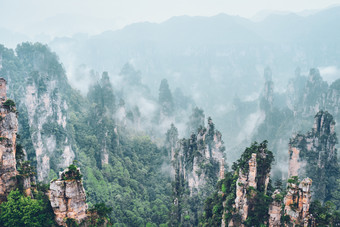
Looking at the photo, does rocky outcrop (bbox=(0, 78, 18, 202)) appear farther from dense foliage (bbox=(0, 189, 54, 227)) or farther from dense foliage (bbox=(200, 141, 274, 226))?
dense foliage (bbox=(200, 141, 274, 226))

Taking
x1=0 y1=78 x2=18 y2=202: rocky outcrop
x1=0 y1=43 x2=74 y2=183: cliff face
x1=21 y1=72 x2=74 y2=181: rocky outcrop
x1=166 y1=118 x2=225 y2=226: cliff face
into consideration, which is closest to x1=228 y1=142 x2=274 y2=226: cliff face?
x1=166 y1=118 x2=225 y2=226: cliff face

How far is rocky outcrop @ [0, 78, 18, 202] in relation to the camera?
23578 mm

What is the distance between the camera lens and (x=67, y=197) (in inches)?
901

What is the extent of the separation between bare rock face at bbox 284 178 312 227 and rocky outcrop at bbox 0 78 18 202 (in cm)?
2404

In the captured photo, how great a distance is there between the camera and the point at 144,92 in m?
137

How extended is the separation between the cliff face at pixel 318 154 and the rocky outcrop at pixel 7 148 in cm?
4416

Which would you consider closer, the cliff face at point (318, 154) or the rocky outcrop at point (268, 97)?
the cliff face at point (318, 154)

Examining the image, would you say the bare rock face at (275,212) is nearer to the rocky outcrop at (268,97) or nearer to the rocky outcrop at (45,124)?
the rocky outcrop at (45,124)

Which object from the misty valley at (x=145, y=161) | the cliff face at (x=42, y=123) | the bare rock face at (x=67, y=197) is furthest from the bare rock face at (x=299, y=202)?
the cliff face at (x=42, y=123)

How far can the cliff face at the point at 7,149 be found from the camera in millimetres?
23578

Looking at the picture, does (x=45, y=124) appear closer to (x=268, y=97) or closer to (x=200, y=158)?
(x=200, y=158)

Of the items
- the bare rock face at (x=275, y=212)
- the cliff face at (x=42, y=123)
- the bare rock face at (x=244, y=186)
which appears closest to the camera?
the bare rock face at (x=275, y=212)

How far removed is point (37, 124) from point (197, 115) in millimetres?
50544

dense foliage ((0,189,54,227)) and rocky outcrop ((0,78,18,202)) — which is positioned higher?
rocky outcrop ((0,78,18,202))
